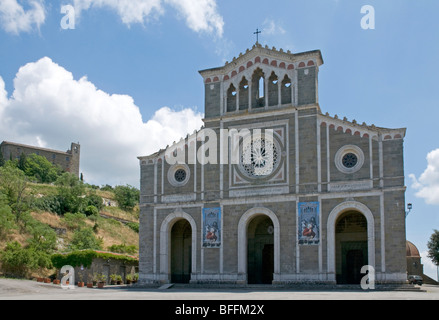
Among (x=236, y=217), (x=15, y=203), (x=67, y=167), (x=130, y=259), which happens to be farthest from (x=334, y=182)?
(x=67, y=167)

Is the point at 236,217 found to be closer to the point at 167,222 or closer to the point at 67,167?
the point at 167,222

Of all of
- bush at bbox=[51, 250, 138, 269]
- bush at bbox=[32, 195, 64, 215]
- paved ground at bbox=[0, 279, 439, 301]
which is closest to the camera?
paved ground at bbox=[0, 279, 439, 301]

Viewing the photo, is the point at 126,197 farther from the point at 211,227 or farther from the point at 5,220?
the point at 211,227

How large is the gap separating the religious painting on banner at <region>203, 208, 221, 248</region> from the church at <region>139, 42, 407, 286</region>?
8cm

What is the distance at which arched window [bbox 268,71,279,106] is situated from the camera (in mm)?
41969

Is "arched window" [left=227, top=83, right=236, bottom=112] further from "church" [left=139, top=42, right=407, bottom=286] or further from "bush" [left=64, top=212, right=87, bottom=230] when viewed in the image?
"bush" [left=64, top=212, right=87, bottom=230]

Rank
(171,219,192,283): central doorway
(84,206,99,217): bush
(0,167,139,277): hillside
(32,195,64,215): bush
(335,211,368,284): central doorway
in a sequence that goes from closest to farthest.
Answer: (335,211,368,284): central doorway
(171,219,192,283): central doorway
(0,167,139,277): hillside
(32,195,64,215): bush
(84,206,99,217): bush

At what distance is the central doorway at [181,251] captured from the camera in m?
44.9

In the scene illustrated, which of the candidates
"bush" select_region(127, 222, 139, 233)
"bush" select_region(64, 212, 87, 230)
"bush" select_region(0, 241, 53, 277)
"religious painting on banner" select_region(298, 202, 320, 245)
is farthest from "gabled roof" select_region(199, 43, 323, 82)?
"bush" select_region(127, 222, 139, 233)

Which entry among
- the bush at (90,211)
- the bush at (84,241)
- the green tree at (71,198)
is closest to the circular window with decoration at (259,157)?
the bush at (84,241)

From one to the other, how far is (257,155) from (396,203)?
10660mm

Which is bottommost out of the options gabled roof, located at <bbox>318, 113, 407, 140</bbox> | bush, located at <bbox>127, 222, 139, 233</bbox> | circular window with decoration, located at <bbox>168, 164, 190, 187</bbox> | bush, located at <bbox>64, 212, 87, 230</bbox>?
bush, located at <bbox>127, 222, 139, 233</bbox>

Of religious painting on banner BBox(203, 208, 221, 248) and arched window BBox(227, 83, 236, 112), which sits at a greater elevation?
arched window BBox(227, 83, 236, 112)

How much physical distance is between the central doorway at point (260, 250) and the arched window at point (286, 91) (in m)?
9.00
